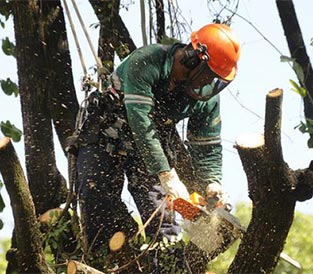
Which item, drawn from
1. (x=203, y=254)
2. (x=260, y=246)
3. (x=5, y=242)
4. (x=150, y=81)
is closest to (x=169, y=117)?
(x=150, y=81)

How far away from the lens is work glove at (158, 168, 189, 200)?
373 centimetres

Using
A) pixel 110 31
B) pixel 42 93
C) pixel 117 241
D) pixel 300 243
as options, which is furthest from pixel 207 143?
pixel 300 243

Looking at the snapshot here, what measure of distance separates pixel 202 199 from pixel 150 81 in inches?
24.0

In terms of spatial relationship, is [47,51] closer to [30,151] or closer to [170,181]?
[30,151]

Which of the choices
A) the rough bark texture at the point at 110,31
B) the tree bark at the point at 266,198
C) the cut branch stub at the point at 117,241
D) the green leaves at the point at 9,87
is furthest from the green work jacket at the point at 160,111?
the rough bark texture at the point at 110,31

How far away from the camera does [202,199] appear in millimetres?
3809

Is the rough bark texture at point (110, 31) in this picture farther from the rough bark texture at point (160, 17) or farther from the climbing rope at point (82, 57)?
the climbing rope at point (82, 57)

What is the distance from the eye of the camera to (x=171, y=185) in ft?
12.3

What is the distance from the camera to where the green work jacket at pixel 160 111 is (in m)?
3.77

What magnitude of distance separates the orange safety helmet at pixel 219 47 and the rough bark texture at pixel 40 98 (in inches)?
44.7

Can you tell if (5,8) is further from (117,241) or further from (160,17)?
(117,241)

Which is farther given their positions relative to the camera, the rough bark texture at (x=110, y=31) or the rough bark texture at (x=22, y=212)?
the rough bark texture at (x=110, y=31)

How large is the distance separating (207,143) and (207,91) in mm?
325

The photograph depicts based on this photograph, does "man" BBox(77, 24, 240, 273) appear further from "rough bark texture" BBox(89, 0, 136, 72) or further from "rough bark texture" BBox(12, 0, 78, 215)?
"rough bark texture" BBox(89, 0, 136, 72)
